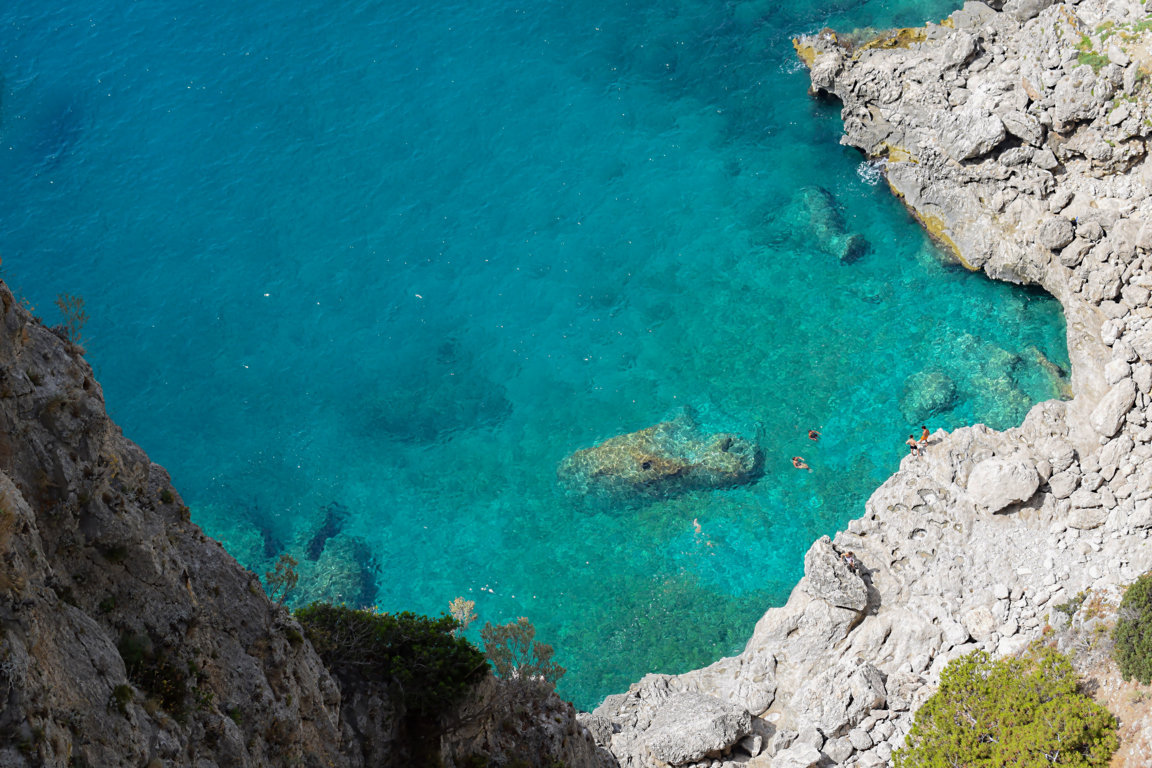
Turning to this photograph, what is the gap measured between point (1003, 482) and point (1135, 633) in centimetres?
649

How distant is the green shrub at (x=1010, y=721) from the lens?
68.2ft

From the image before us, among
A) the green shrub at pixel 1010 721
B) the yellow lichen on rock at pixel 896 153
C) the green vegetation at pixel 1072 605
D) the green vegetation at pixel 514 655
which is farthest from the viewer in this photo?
the yellow lichen on rock at pixel 896 153

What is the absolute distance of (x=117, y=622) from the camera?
12.6 metres

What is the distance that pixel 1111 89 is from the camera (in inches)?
1385

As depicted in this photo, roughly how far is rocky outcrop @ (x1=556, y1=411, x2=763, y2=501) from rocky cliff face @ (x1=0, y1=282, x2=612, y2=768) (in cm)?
1931

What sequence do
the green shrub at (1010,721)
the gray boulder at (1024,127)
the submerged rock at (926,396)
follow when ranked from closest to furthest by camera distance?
the green shrub at (1010,721) → the submerged rock at (926,396) → the gray boulder at (1024,127)

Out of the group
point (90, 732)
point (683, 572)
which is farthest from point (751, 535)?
point (90, 732)

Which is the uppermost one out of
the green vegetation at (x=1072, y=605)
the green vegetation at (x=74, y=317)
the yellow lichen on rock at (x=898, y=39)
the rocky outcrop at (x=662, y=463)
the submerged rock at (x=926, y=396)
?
the yellow lichen on rock at (x=898, y=39)

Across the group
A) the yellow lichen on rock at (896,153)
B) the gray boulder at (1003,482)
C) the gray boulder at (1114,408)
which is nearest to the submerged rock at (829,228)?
the yellow lichen on rock at (896,153)

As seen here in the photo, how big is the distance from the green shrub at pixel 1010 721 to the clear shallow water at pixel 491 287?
29.6ft

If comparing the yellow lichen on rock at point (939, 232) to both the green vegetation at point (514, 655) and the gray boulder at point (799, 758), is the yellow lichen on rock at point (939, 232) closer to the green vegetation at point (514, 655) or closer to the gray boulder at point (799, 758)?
the gray boulder at point (799, 758)

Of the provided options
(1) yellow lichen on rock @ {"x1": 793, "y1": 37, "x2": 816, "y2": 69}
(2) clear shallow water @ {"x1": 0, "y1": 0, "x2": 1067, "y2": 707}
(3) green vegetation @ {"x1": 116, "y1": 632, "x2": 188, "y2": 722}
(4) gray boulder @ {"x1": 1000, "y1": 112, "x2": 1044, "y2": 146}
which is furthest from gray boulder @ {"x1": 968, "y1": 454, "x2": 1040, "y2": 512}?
(1) yellow lichen on rock @ {"x1": 793, "y1": 37, "x2": 816, "y2": 69}

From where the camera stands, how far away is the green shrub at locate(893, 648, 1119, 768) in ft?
68.2

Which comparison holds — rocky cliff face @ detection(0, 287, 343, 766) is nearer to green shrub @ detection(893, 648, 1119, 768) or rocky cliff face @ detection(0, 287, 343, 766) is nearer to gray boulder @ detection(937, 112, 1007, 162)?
green shrub @ detection(893, 648, 1119, 768)
